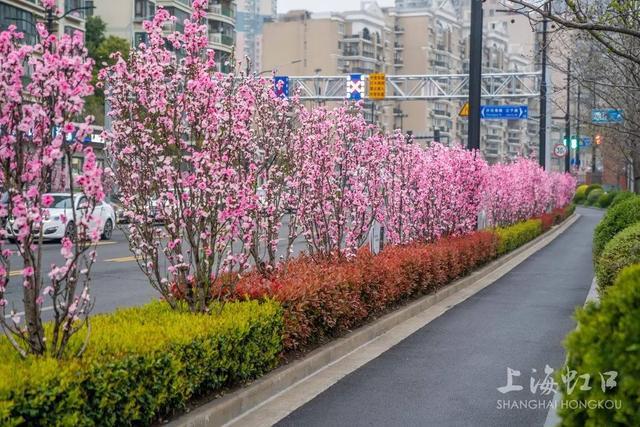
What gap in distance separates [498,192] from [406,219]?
10777 mm

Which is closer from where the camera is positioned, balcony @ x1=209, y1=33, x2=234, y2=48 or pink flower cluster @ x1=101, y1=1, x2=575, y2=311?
pink flower cluster @ x1=101, y1=1, x2=575, y2=311

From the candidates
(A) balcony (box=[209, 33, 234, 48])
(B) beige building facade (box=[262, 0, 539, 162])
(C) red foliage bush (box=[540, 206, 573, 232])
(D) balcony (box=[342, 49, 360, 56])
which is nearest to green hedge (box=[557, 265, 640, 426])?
(C) red foliage bush (box=[540, 206, 573, 232])

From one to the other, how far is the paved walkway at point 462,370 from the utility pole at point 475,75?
20.7 feet

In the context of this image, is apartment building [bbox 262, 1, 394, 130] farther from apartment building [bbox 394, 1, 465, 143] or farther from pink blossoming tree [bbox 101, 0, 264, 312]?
pink blossoming tree [bbox 101, 0, 264, 312]

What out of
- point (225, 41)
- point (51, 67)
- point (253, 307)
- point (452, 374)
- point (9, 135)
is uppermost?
point (225, 41)

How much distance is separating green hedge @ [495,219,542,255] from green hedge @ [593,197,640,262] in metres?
5.99

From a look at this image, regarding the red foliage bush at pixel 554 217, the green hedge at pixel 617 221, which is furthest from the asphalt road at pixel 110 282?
the red foliage bush at pixel 554 217

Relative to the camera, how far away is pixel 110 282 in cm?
1881

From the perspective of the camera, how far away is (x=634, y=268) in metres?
5.32

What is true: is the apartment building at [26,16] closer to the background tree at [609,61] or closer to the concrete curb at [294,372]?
the background tree at [609,61]

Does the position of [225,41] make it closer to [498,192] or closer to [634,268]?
[498,192]

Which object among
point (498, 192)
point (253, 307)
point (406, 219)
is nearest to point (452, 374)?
point (253, 307)

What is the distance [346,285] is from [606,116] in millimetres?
15202

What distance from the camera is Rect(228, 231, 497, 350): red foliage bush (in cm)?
1004
